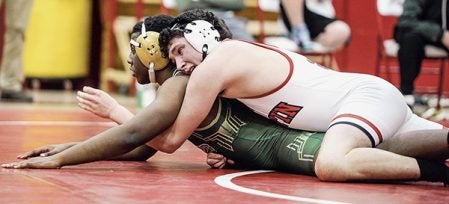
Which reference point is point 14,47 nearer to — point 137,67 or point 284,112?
point 137,67

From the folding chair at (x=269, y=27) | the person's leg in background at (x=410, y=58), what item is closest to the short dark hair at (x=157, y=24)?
the person's leg in background at (x=410, y=58)

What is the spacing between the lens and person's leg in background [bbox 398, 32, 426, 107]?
9219mm

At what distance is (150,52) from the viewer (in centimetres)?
466

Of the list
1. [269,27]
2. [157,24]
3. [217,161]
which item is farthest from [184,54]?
[269,27]

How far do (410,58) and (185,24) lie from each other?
16.2 feet

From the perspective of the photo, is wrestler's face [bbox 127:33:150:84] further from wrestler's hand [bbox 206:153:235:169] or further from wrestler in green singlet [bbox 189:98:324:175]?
wrestler's hand [bbox 206:153:235:169]

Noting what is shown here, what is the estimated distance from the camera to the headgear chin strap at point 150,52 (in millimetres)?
4664

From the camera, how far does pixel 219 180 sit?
4371mm

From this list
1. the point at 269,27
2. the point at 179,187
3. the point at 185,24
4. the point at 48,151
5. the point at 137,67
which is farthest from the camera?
the point at 269,27

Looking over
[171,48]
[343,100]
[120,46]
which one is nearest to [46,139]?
[171,48]

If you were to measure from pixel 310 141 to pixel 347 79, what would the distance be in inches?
13.1

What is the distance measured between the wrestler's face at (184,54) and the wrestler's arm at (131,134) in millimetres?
79

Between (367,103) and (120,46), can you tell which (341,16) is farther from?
(367,103)

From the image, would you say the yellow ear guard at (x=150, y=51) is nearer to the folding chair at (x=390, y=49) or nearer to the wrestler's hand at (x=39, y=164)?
the wrestler's hand at (x=39, y=164)
